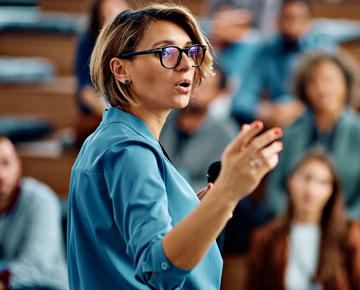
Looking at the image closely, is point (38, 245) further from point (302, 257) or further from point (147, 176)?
point (147, 176)

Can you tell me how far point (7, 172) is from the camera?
2.00 metres

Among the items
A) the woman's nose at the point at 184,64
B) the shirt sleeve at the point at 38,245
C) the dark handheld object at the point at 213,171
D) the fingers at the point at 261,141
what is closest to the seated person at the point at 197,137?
the shirt sleeve at the point at 38,245

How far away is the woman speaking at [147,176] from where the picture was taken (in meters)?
0.71

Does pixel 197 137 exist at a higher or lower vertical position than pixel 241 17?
lower

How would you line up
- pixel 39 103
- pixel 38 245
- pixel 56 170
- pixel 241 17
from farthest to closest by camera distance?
pixel 39 103 < pixel 241 17 < pixel 56 170 < pixel 38 245

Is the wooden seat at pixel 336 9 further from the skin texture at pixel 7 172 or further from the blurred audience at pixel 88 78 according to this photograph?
the skin texture at pixel 7 172

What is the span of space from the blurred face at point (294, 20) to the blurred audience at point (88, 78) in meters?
0.59

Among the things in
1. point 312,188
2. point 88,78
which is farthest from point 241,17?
point 312,188

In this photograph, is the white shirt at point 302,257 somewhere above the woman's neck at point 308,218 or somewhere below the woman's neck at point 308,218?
below

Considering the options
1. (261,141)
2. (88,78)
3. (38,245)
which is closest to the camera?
(261,141)

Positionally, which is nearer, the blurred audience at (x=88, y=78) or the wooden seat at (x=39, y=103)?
the blurred audience at (x=88, y=78)

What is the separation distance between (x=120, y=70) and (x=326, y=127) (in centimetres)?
152

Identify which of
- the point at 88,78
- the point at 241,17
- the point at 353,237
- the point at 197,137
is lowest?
the point at 353,237

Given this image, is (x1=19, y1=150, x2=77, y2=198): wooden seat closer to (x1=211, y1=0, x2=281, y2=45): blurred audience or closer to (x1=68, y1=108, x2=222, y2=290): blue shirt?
(x1=211, y1=0, x2=281, y2=45): blurred audience
